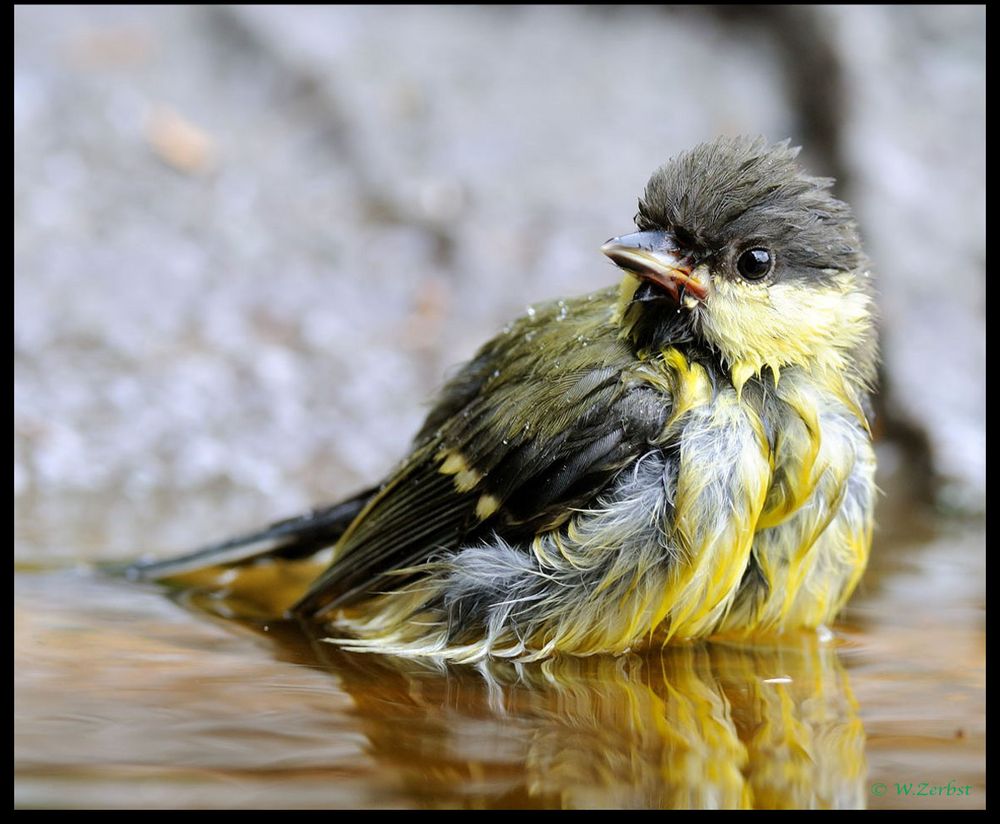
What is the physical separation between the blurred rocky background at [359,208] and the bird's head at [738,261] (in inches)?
75.3

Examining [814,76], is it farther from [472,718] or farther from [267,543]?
[472,718]

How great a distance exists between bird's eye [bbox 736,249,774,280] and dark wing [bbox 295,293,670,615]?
334 mm

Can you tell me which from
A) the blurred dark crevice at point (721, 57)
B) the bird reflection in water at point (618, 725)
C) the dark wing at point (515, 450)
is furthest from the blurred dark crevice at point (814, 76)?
the bird reflection in water at point (618, 725)

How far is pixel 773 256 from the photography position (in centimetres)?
284

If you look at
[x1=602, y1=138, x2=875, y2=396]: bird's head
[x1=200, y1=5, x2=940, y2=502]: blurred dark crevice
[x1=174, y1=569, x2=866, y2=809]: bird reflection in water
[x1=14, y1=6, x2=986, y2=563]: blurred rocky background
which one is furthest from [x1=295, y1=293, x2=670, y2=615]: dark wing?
[x1=200, y1=5, x2=940, y2=502]: blurred dark crevice

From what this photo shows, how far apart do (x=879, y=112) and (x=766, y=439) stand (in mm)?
3696

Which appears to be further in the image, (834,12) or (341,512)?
(834,12)

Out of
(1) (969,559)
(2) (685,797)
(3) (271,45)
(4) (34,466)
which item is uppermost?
(3) (271,45)

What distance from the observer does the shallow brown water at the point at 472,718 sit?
6.64 feet

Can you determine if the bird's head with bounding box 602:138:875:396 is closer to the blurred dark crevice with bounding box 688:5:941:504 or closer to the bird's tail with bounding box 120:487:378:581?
the bird's tail with bounding box 120:487:378:581

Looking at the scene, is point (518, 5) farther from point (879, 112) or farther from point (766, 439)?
point (766, 439)

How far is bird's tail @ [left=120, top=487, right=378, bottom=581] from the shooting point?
348cm

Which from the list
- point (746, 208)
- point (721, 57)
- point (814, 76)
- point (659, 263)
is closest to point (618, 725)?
point (659, 263)

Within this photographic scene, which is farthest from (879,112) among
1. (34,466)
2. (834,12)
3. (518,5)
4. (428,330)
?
(34,466)
